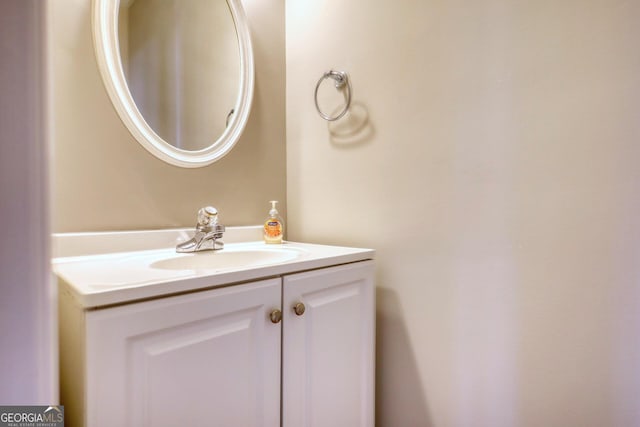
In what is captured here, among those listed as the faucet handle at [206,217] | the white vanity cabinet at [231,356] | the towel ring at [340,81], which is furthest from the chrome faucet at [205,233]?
the towel ring at [340,81]

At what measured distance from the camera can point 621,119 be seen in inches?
26.3

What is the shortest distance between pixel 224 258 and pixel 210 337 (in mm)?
406

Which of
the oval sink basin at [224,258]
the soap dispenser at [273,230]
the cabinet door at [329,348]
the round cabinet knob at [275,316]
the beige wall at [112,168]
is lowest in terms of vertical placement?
the cabinet door at [329,348]

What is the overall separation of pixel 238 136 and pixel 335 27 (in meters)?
0.55

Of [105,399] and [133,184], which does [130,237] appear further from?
[105,399]

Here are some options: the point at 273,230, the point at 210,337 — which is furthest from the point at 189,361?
the point at 273,230

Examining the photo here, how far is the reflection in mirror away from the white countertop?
37 cm

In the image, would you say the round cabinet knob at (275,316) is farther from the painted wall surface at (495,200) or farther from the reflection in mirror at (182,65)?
the reflection in mirror at (182,65)

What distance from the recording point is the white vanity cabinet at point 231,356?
0.50 metres

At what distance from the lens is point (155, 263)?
0.81 meters

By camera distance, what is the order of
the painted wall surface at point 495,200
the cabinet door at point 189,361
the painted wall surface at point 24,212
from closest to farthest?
the painted wall surface at point 24,212 < the cabinet door at point 189,361 < the painted wall surface at point 495,200

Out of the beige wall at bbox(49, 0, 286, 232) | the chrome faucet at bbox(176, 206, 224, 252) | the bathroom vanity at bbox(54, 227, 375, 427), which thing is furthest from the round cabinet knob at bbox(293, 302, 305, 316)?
the beige wall at bbox(49, 0, 286, 232)

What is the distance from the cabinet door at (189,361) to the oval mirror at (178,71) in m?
0.62

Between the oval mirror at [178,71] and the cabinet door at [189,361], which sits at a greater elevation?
the oval mirror at [178,71]
